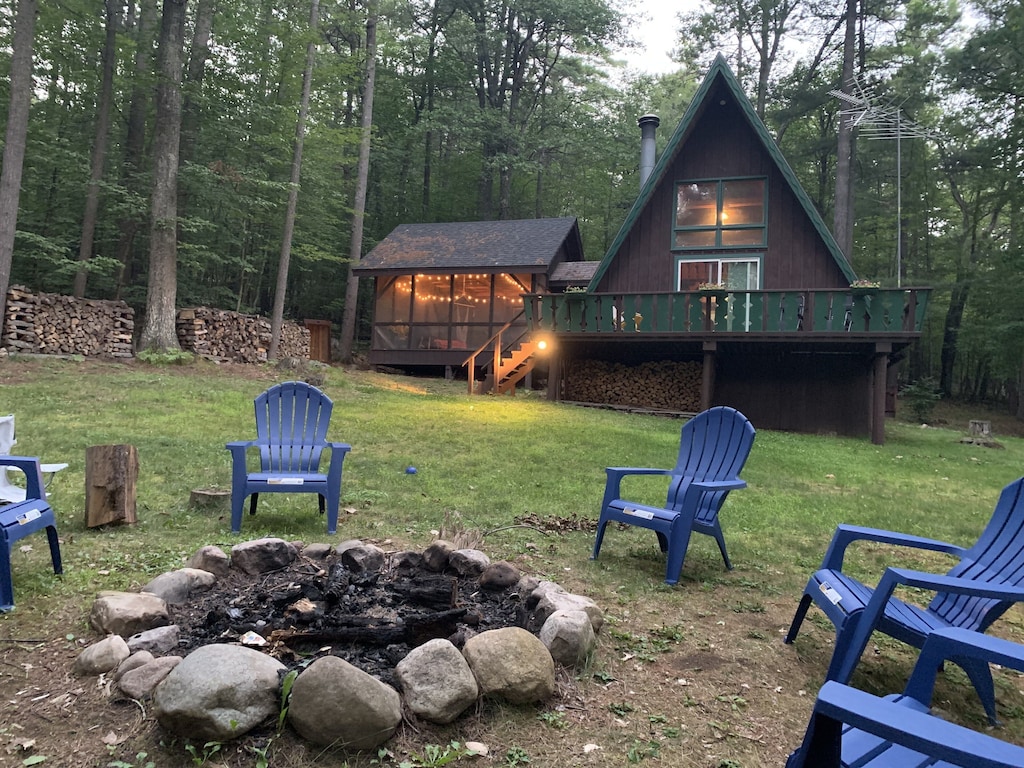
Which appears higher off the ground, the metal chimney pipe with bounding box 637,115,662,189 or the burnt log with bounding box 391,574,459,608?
the metal chimney pipe with bounding box 637,115,662,189

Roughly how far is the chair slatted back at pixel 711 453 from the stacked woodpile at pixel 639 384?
8.44 m

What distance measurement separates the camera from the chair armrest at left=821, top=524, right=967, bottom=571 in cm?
265

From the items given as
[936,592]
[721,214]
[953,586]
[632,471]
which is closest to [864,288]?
[721,214]

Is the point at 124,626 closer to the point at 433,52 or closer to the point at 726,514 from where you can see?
the point at 726,514

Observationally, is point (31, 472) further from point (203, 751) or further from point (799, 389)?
point (799, 389)

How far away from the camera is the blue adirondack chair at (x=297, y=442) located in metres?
4.26

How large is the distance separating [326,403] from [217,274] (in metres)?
16.9

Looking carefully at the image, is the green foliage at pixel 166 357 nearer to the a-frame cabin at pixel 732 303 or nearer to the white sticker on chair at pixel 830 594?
the a-frame cabin at pixel 732 303

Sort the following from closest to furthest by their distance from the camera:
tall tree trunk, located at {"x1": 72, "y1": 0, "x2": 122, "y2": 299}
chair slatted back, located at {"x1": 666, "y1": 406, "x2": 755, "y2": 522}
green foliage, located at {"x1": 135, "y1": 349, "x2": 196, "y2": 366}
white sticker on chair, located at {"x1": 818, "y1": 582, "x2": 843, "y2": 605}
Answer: white sticker on chair, located at {"x1": 818, "y1": 582, "x2": 843, "y2": 605} → chair slatted back, located at {"x1": 666, "y1": 406, "x2": 755, "y2": 522} → green foliage, located at {"x1": 135, "y1": 349, "x2": 196, "y2": 366} → tall tree trunk, located at {"x1": 72, "y1": 0, "x2": 122, "y2": 299}

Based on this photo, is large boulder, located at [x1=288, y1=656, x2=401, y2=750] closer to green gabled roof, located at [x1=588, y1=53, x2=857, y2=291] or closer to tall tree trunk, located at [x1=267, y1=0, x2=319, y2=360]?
green gabled roof, located at [x1=588, y1=53, x2=857, y2=291]

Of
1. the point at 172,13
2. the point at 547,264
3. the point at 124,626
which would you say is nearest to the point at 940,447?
the point at 547,264

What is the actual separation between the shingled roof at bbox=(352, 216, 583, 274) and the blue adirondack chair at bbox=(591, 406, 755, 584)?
12999 mm

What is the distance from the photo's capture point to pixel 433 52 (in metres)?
25.6

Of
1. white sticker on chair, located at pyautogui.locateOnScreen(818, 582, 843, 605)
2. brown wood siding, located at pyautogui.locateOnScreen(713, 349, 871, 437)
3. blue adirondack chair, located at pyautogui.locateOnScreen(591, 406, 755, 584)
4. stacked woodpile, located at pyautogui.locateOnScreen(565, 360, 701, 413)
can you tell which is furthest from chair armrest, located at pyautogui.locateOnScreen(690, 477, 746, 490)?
brown wood siding, located at pyautogui.locateOnScreen(713, 349, 871, 437)
